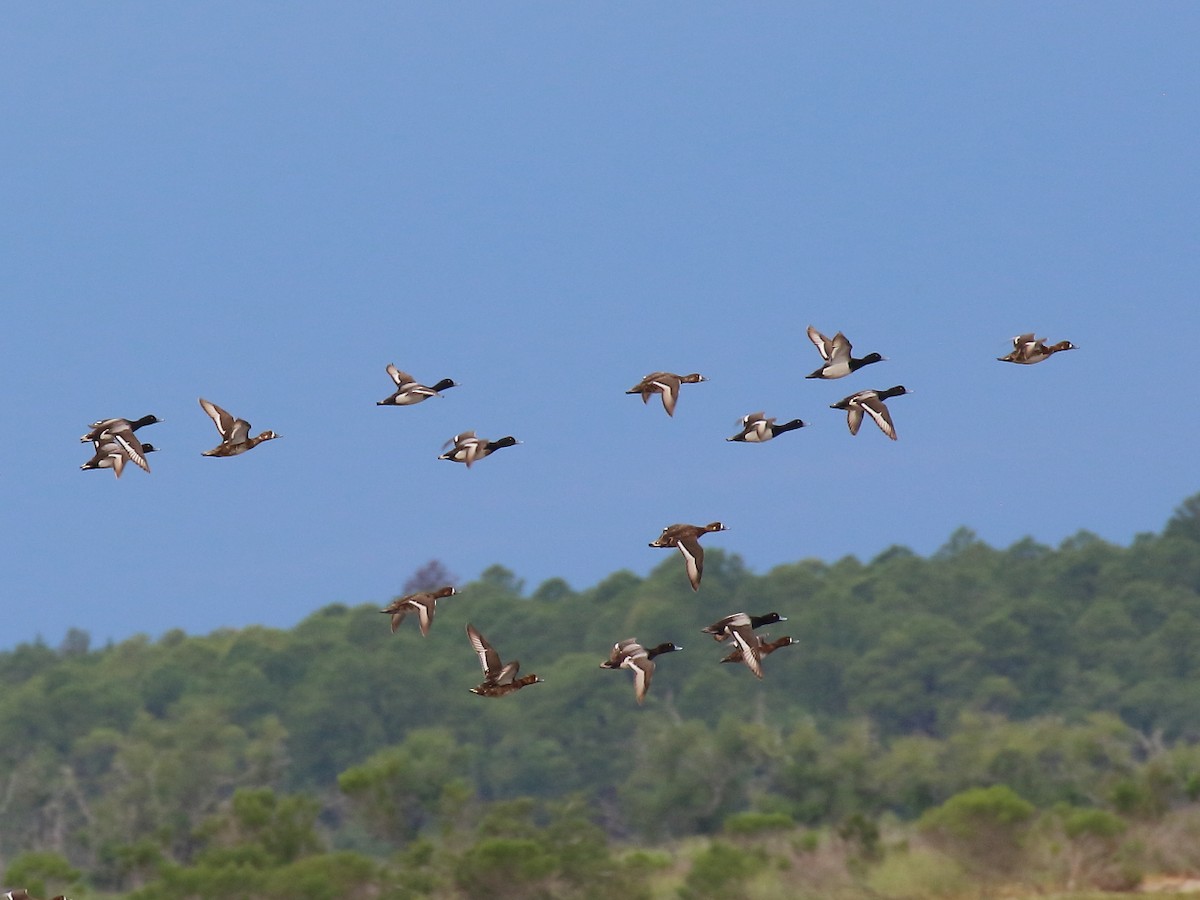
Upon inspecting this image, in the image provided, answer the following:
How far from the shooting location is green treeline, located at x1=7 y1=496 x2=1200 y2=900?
129ft

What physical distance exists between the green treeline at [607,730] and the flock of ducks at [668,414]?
15299mm

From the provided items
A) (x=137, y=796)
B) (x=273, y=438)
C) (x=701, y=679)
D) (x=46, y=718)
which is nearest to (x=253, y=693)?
(x=46, y=718)

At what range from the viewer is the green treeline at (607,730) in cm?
3928

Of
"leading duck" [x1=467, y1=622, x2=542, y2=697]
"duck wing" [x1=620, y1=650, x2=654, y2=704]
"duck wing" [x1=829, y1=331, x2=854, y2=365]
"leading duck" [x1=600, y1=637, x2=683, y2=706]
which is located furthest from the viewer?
"duck wing" [x1=829, y1=331, x2=854, y2=365]

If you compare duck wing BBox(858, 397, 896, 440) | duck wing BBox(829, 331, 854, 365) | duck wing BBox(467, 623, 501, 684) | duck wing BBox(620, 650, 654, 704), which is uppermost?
duck wing BBox(829, 331, 854, 365)

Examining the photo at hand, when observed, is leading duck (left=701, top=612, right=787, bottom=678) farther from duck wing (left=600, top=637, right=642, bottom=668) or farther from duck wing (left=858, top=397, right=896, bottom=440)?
duck wing (left=858, top=397, right=896, bottom=440)

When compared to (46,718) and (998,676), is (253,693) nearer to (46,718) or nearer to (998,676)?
(46,718)

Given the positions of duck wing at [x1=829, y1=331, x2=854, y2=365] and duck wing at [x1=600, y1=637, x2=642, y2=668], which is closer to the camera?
duck wing at [x1=600, y1=637, x2=642, y2=668]

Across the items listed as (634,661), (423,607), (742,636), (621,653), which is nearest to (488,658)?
(423,607)

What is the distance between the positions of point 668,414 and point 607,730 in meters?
54.6

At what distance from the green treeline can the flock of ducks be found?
15.3 m

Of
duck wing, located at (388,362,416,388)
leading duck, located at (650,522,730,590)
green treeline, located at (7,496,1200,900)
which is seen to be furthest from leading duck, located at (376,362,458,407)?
green treeline, located at (7,496,1200,900)

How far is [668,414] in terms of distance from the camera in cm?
2009

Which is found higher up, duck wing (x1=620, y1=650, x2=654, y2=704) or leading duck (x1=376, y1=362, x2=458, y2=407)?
leading duck (x1=376, y1=362, x2=458, y2=407)
